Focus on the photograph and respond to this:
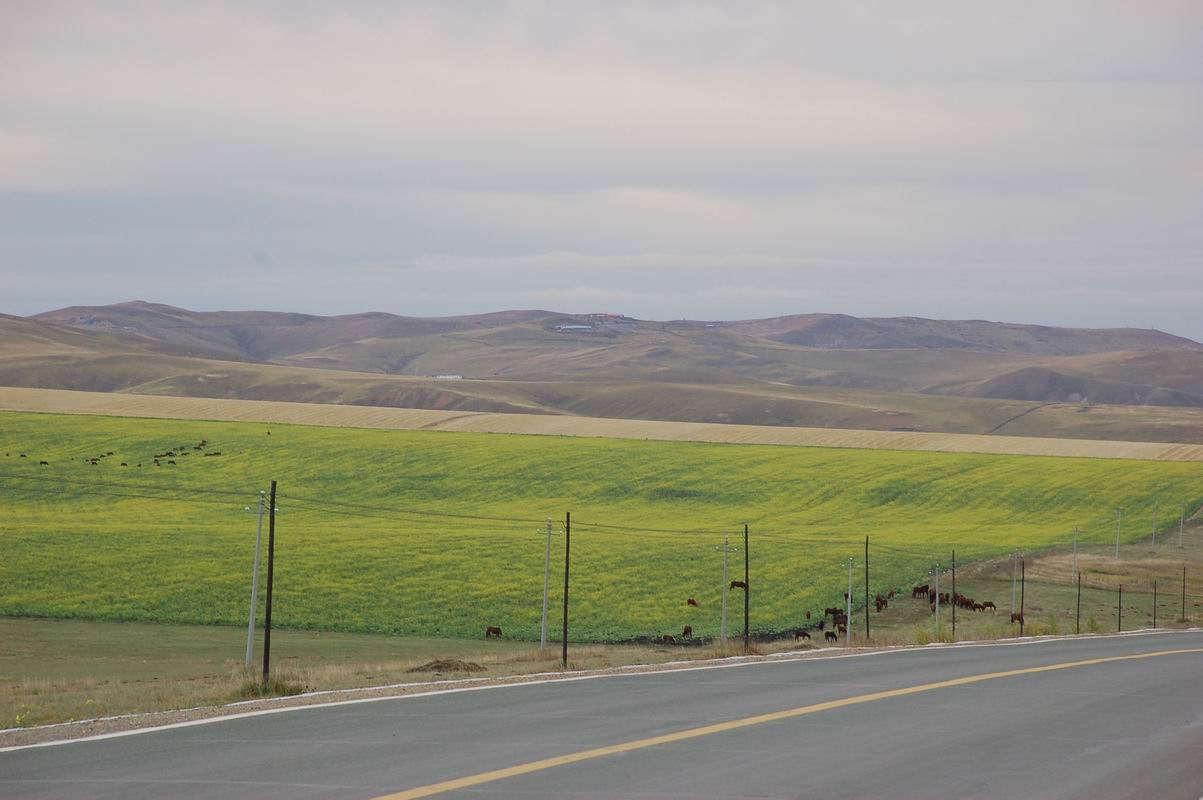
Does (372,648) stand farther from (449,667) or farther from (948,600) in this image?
(948,600)

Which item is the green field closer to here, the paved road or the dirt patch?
the dirt patch

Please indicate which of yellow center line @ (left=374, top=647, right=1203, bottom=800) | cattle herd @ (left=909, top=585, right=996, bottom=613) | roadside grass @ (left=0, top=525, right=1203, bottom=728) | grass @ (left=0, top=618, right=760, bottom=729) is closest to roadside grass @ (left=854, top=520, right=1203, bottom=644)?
roadside grass @ (left=0, top=525, right=1203, bottom=728)

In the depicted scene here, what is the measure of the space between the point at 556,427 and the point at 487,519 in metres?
49.1

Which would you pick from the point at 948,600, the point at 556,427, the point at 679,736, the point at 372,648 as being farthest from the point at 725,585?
the point at 556,427

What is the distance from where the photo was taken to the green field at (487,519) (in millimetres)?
50312

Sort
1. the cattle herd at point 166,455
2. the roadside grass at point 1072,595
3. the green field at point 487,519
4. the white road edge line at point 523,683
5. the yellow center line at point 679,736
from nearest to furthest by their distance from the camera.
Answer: the yellow center line at point 679,736 < the white road edge line at point 523,683 < the green field at point 487,519 < the roadside grass at point 1072,595 < the cattle herd at point 166,455

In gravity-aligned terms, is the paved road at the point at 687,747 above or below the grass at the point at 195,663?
above

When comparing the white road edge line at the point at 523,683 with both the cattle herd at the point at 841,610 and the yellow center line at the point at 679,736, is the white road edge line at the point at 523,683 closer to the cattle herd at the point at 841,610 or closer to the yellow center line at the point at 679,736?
the yellow center line at the point at 679,736

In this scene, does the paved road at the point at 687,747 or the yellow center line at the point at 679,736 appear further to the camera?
the paved road at the point at 687,747

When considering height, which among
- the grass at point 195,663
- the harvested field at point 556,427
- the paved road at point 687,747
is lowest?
the grass at point 195,663

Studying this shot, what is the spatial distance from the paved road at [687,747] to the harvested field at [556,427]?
87.4m

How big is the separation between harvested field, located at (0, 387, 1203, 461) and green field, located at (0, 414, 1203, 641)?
8.52m

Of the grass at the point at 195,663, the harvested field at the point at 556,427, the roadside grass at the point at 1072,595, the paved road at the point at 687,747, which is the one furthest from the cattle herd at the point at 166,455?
the paved road at the point at 687,747

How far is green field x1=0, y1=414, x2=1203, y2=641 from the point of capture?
5031 centimetres
